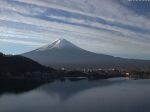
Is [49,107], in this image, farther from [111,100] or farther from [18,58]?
[18,58]

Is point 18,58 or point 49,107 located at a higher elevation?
point 18,58

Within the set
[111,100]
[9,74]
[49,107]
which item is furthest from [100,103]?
[9,74]

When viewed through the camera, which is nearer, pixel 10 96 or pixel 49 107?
pixel 49 107

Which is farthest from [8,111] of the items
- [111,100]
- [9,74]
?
[9,74]

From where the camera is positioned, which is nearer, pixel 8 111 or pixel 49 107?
pixel 8 111

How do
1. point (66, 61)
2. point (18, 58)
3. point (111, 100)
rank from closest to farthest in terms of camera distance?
point (111, 100) < point (18, 58) < point (66, 61)

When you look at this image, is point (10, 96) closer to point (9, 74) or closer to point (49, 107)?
point (49, 107)

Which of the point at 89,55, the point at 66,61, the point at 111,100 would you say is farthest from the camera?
the point at 89,55

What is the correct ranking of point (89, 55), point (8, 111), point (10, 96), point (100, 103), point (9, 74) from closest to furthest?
point (8, 111) → point (100, 103) → point (10, 96) → point (9, 74) → point (89, 55)

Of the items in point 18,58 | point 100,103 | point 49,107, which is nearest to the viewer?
point 49,107
